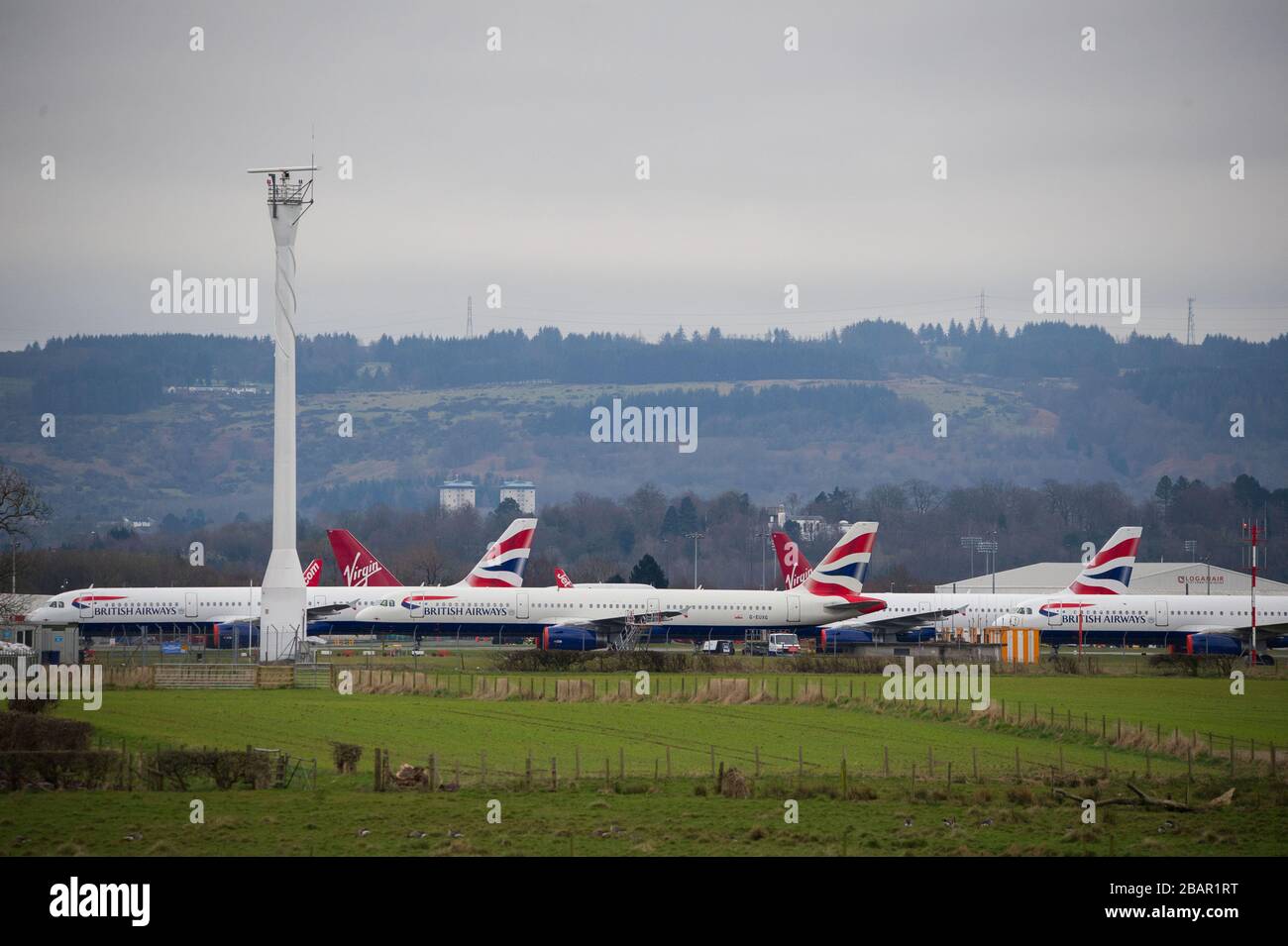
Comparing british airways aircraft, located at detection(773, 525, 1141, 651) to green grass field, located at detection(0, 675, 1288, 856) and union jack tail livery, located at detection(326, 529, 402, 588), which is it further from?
green grass field, located at detection(0, 675, 1288, 856)

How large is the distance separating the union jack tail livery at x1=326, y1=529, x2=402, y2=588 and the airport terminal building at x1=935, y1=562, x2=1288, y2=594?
194 feet

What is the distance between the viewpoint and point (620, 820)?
116 ft

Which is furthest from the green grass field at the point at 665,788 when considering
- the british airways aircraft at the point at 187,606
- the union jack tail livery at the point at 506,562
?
the union jack tail livery at the point at 506,562

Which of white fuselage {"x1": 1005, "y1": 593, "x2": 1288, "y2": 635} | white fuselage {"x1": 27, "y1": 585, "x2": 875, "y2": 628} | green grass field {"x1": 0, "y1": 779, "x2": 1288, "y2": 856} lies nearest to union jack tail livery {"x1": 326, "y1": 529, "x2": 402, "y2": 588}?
white fuselage {"x1": 27, "y1": 585, "x2": 875, "y2": 628}

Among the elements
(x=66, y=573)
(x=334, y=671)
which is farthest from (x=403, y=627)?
(x=66, y=573)

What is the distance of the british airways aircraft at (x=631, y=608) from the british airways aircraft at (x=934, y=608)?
A: 1605 mm

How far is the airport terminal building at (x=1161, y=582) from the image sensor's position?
15350cm

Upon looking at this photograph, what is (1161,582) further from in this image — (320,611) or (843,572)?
(320,611)

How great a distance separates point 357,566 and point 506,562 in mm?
11480

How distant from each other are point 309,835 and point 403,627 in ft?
211

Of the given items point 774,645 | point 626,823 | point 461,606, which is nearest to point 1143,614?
point 774,645

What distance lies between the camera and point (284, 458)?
81.3 metres

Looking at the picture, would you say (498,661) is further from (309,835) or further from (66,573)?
(66,573)
